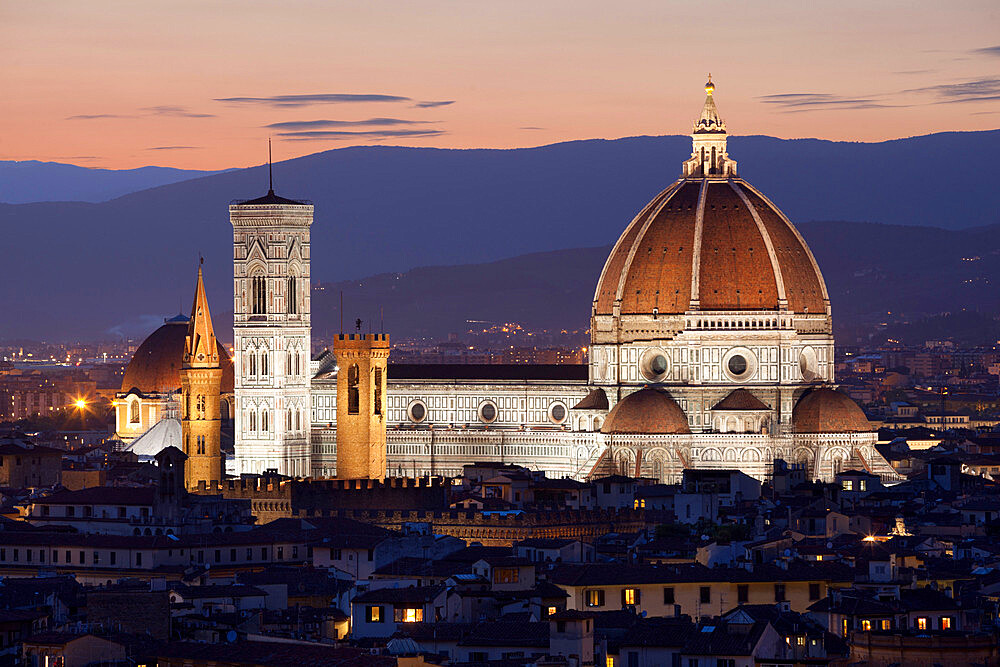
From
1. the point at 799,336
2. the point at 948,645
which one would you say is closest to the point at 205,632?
the point at 948,645

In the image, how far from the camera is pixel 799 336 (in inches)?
5507

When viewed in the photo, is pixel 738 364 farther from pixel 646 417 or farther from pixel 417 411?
pixel 417 411

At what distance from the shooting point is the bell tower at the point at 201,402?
13075cm

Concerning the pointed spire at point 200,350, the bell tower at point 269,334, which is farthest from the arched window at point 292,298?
the pointed spire at point 200,350

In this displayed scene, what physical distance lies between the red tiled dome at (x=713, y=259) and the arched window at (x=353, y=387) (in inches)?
493

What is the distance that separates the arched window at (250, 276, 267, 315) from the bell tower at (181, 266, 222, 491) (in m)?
4.40

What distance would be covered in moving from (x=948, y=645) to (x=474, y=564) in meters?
18.9

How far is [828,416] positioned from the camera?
134000mm

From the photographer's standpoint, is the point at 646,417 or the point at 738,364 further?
the point at 738,364

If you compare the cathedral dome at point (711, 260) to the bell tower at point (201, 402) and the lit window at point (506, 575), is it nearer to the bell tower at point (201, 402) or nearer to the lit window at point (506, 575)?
the bell tower at point (201, 402)

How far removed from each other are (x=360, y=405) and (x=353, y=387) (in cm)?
111

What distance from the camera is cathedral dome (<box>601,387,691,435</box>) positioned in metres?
132

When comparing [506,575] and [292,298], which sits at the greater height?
[292,298]

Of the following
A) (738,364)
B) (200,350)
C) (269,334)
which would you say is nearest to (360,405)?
(200,350)
